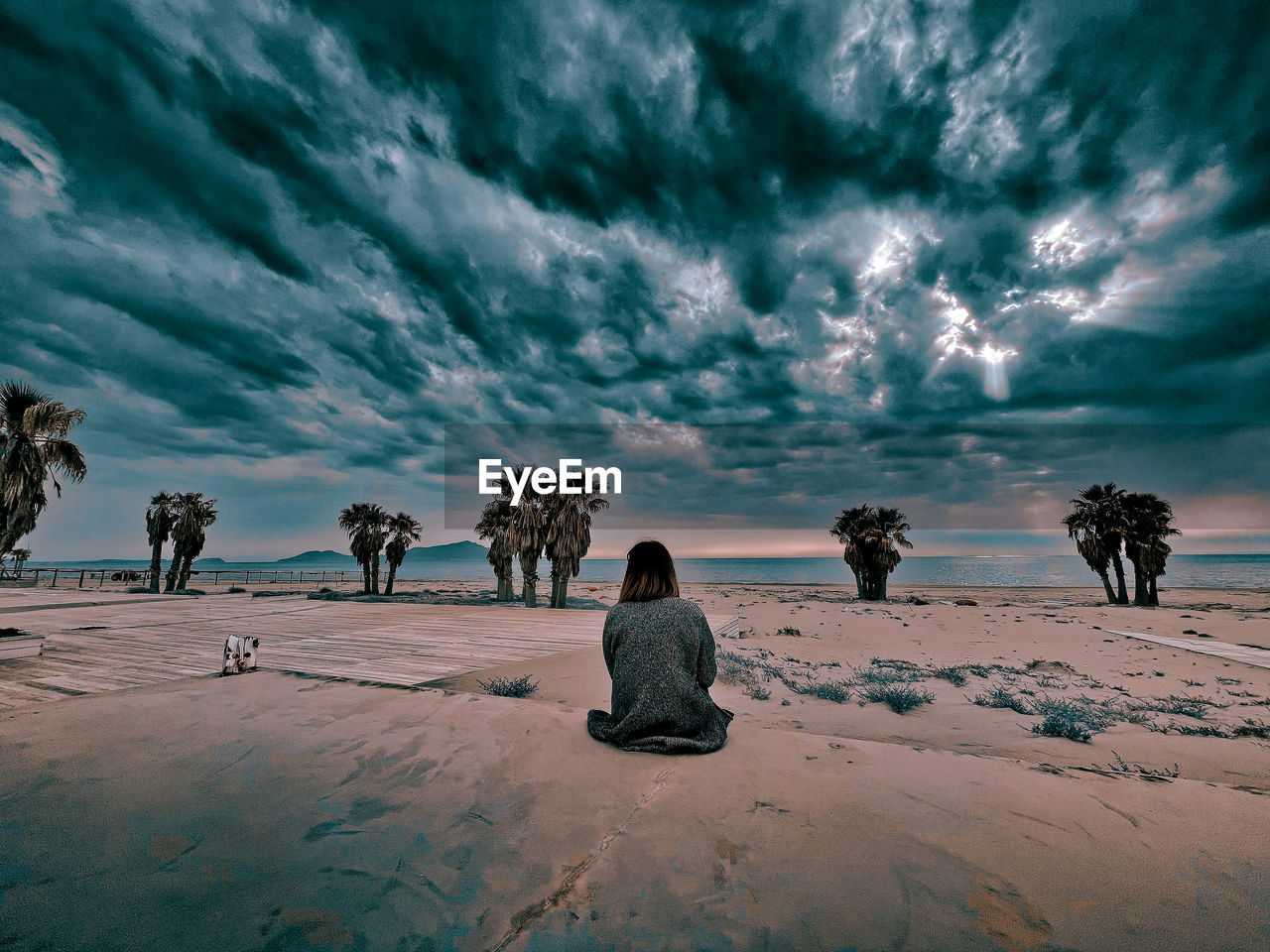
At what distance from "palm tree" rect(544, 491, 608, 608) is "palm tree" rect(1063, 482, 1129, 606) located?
3435 centimetres

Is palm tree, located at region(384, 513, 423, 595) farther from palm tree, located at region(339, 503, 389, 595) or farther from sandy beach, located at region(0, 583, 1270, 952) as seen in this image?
sandy beach, located at region(0, 583, 1270, 952)

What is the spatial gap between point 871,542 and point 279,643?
35958mm

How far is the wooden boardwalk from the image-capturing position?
6.44 meters

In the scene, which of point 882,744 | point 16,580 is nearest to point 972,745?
point 882,744

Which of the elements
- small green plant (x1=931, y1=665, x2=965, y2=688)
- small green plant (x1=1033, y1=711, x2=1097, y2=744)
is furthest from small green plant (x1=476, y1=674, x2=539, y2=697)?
small green plant (x1=931, y1=665, x2=965, y2=688)

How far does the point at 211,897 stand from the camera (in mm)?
1996

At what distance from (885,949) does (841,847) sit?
25.8 inches

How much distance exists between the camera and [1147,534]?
31703 mm

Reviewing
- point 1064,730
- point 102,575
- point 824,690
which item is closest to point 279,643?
point 824,690

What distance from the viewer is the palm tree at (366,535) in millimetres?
36656

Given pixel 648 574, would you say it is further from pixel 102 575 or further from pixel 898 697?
pixel 102 575

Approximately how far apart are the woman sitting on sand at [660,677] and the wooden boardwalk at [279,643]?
4.00m

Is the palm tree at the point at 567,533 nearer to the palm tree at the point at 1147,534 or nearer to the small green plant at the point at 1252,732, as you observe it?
the small green plant at the point at 1252,732

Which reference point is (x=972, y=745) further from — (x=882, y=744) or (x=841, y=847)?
(x=841, y=847)
